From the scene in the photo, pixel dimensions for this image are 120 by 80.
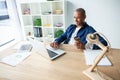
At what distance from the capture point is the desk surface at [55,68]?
1.05m

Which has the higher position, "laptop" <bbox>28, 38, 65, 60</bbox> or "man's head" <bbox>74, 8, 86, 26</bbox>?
"man's head" <bbox>74, 8, 86, 26</bbox>

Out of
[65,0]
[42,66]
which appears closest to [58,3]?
[65,0]

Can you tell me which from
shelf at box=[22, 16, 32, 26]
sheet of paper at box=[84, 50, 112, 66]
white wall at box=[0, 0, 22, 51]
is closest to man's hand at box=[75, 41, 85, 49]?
sheet of paper at box=[84, 50, 112, 66]

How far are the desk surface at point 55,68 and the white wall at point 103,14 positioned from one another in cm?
177

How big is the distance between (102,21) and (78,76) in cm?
231

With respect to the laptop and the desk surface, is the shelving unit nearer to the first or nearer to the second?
the laptop

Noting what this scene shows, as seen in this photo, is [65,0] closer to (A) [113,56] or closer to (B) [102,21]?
(B) [102,21]

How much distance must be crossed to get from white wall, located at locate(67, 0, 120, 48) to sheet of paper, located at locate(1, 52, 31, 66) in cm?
198

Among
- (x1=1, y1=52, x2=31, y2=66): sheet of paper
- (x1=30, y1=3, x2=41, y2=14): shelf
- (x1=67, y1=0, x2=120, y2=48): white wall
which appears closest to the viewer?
(x1=1, y1=52, x2=31, y2=66): sheet of paper

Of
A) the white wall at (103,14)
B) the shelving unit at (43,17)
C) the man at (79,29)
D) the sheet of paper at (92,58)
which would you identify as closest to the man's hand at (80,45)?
the sheet of paper at (92,58)

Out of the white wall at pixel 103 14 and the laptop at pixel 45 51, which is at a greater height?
the white wall at pixel 103 14

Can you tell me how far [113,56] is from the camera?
1.33 meters

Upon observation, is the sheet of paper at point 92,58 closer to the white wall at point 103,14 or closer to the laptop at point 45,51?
the laptop at point 45,51

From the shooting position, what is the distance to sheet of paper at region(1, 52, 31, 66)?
4.28 feet
